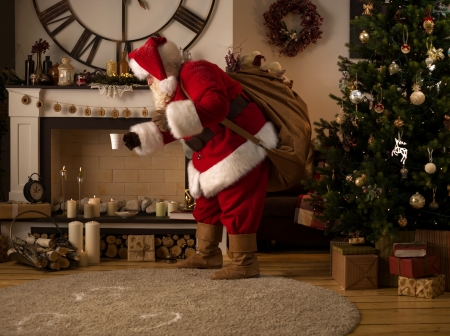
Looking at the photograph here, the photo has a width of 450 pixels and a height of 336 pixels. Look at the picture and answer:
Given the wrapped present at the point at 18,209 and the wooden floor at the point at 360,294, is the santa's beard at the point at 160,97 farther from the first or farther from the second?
the wrapped present at the point at 18,209

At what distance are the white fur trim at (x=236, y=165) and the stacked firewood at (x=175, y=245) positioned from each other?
0.84 meters

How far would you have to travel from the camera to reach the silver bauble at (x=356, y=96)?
3754 mm

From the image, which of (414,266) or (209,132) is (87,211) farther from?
(414,266)

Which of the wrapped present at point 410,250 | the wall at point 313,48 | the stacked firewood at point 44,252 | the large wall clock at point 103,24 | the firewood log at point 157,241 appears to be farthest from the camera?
the wall at point 313,48

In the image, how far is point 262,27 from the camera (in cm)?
613

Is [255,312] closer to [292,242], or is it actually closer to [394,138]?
[394,138]

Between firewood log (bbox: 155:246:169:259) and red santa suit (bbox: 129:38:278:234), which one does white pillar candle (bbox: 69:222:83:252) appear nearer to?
firewood log (bbox: 155:246:169:259)

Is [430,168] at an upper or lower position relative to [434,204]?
upper

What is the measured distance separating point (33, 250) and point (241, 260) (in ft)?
4.78

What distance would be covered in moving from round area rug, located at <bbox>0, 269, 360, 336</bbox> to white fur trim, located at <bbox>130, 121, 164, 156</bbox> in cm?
79

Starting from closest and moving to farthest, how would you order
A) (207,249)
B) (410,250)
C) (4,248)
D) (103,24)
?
(410,250) < (207,249) < (4,248) < (103,24)

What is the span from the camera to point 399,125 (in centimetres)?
362

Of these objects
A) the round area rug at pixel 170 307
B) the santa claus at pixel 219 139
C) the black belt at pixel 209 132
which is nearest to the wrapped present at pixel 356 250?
the round area rug at pixel 170 307

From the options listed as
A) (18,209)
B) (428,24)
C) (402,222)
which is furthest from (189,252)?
(428,24)
